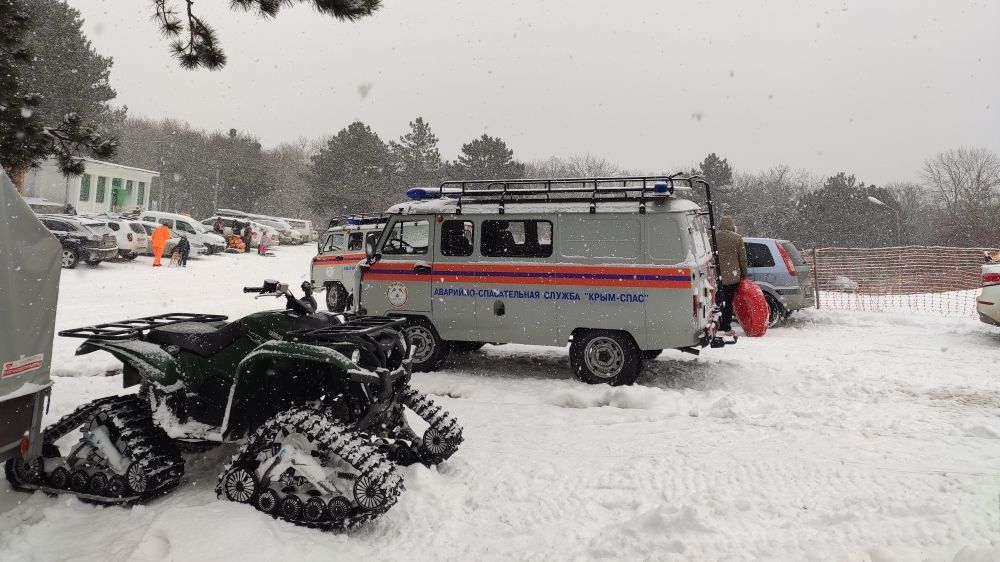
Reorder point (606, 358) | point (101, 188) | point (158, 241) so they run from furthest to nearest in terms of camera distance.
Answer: point (101, 188) < point (158, 241) < point (606, 358)

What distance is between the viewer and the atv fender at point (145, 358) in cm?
421

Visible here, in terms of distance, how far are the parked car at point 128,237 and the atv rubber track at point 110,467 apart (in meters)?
20.6

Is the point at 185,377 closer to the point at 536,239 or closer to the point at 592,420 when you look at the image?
the point at 592,420

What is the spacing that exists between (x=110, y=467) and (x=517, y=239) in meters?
5.04

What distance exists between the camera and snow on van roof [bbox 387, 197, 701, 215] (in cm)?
734

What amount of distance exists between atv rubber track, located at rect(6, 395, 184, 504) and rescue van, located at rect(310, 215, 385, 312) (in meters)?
11.3

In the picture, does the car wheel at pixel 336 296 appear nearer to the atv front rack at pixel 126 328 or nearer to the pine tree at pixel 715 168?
the atv front rack at pixel 126 328

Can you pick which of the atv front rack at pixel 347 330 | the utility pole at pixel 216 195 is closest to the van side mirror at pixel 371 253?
the atv front rack at pixel 347 330

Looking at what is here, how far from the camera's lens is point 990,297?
9.80 m

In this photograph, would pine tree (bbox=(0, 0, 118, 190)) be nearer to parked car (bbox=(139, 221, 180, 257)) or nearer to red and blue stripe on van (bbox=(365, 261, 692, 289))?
red and blue stripe on van (bbox=(365, 261, 692, 289))

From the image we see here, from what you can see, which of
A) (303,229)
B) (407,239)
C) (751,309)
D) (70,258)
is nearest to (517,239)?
(407,239)

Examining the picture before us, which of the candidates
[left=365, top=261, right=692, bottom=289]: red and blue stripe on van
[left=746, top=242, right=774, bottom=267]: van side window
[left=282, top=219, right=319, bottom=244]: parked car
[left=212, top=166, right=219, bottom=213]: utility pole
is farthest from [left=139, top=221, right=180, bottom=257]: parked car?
[left=212, top=166, right=219, bottom=213]: utility pole

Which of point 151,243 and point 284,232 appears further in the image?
point 284,232

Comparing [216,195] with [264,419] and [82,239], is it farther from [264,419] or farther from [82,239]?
Answer: [264,419]
